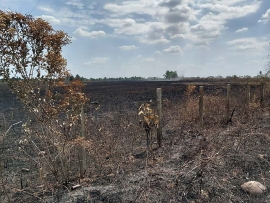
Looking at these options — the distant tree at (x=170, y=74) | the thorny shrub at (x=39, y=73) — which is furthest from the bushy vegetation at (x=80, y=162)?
the distant tree at (x=170, y=74)

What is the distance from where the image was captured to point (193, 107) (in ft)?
37.1

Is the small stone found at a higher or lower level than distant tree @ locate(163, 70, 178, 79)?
lower

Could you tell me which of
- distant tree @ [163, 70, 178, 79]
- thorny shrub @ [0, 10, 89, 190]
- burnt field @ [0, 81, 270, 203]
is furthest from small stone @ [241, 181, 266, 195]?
distant tree @ [163, 70, 178, 79]

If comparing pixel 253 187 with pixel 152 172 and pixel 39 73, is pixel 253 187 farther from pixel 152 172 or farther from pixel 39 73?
pixel 39 73

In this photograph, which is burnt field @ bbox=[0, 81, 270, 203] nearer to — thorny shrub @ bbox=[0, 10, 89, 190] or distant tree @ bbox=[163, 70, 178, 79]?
thorny shrub @ bbox=[0, 10, 89, 190]

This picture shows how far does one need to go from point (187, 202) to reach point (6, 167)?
4992 mm

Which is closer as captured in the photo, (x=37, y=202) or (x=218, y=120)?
(x=37, y=202)

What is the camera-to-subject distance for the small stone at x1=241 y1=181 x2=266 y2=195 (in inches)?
194

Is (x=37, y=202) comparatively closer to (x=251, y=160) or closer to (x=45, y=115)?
(x=45, y=115)

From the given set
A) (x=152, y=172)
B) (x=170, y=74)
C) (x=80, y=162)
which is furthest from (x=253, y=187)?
(x=170, y=74)

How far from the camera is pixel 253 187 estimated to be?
16.4 feet

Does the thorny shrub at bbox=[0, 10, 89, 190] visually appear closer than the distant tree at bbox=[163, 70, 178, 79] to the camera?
Yes

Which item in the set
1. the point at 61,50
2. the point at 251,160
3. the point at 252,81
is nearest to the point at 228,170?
the point at 251,160

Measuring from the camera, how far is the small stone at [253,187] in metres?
4.94
